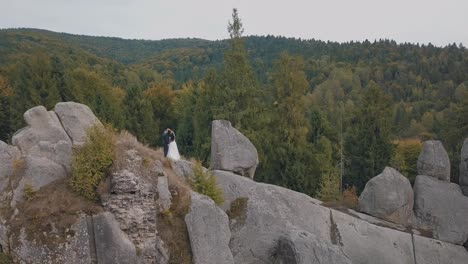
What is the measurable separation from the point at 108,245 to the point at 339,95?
332 feet

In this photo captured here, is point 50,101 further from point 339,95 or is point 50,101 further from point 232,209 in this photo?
point 339,95

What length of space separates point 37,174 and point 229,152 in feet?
33.0

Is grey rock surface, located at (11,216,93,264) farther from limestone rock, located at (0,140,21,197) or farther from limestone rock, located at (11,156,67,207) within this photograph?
limestone rock, located at (0,140,21,197)

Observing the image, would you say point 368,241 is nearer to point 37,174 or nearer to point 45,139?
point 37,174

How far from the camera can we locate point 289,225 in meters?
21.4

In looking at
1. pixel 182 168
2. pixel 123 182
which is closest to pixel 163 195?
pixel 123 182

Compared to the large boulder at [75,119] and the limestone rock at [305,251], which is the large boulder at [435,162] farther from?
the large boulder at [75,119]

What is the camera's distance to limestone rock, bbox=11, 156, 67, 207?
16141 millimetres

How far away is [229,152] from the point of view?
23875 mm

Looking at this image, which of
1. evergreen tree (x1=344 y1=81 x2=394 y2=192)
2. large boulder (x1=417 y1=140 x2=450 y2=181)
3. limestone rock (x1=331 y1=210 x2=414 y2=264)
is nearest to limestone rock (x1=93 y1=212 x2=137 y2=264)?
Result: limestone rock (x1=331 y1=210 x2=414 y2=264)

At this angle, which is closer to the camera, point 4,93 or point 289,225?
point 289,225

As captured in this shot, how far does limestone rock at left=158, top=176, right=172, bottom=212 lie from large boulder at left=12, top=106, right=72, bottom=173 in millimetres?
3558

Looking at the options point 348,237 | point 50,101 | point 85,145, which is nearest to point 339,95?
point 50,101

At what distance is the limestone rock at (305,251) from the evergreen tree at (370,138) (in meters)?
18.9
